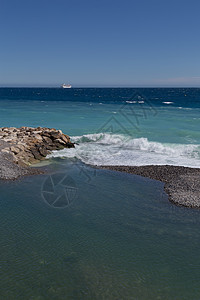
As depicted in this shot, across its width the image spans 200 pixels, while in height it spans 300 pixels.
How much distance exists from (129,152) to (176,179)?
8977mm

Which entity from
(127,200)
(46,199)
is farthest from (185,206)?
(46,199)

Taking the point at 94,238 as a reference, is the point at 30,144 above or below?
above

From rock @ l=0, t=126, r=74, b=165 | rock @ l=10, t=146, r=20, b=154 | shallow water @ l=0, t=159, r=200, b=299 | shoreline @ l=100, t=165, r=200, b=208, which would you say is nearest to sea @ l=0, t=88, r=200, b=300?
shallow water @ l=0, t=159, r=200, b=299

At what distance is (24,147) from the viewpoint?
2475 centimetres

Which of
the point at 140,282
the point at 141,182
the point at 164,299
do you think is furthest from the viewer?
the point at 141,182

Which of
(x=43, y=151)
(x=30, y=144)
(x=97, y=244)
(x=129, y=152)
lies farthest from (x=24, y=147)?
(x=97, y=244)

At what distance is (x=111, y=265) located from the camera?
10.1m

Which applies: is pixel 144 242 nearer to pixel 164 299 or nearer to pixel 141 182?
pixel 164 299

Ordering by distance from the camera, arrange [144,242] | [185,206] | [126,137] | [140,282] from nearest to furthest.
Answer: [140,282]
[144,242]
[185,206]
[126,137]

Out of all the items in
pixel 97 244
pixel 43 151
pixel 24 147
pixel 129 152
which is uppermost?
pixel 24 147

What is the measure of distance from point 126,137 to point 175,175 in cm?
1524

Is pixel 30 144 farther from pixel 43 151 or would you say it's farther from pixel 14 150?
pixel 14 150

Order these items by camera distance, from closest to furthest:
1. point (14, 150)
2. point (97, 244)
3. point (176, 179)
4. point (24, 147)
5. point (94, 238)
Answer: point (97, 244), point (94, 238), point (176, 179), point (14, 150), point (24, 147)

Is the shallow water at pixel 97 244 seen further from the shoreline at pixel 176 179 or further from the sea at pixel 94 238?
the shoreline at pixel 176 179
